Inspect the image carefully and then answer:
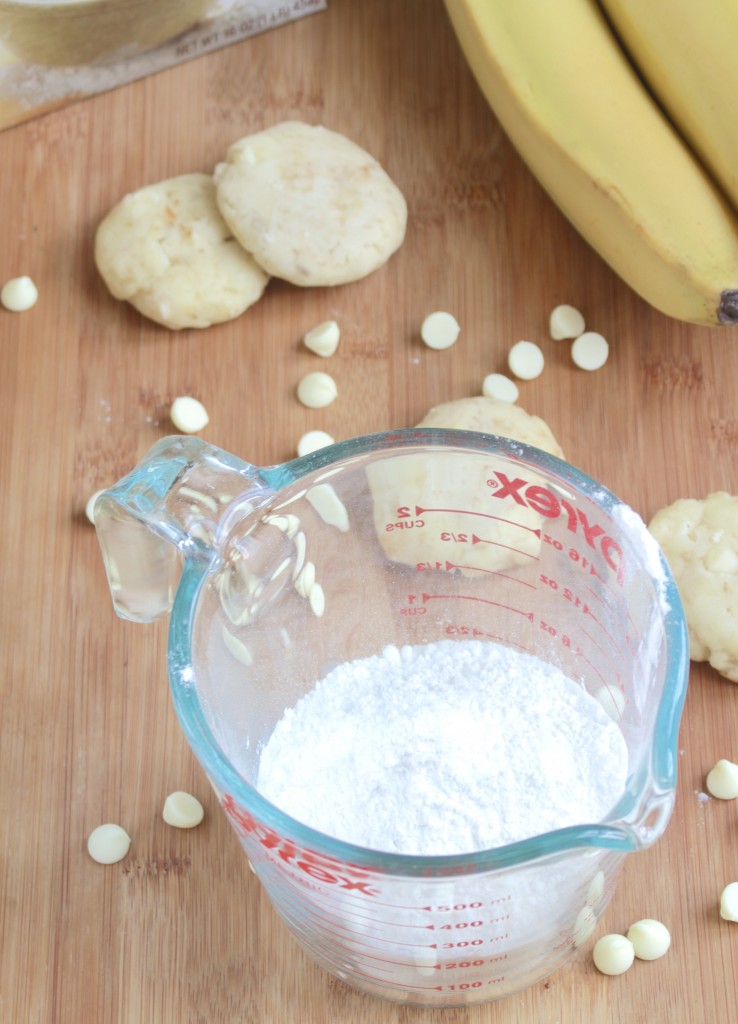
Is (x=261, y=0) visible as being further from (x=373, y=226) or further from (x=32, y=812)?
(x=32, y=812)

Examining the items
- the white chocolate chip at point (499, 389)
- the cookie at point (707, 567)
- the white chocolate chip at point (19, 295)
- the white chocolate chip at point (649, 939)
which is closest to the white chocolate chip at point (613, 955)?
the white chocolate chip at point (649, 939)

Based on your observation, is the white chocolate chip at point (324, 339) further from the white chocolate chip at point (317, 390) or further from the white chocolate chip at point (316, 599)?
the white chocolate chip at point (316, 599)

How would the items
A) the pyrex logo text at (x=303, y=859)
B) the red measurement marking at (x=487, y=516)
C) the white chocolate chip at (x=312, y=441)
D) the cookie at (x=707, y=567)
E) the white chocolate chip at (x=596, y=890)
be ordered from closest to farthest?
the pyrex logo text at (x=303, y=859)
the white chocolate chip at (x=596, y=890)
the red measurement marking at (x=487, y=516)
the cookie at (x=707, y=567)
the white chocolate chip at (x=312, y=441)

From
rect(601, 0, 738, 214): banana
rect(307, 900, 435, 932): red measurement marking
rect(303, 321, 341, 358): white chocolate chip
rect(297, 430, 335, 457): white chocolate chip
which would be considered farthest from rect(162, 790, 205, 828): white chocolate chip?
rect(601, 0, 738, 214): banana

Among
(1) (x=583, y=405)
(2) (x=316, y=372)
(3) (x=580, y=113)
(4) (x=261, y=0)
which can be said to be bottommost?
(1) (x=583, y=405)

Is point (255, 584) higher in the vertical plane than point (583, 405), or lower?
higher

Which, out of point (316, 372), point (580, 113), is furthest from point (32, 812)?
point (580, 113)

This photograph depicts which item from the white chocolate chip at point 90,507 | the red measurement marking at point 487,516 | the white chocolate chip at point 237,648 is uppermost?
the white chocolate chip at point 237,648
